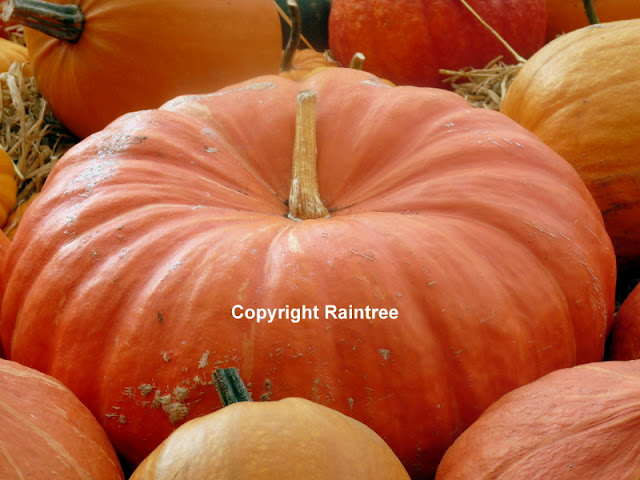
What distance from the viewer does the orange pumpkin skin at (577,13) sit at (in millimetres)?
2986

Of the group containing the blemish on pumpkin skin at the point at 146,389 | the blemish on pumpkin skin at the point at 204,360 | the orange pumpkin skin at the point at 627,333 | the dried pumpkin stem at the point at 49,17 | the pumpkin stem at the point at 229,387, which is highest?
the dried pumpkin stem at the point at 49,17

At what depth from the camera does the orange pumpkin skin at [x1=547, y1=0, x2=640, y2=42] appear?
2.99 metres

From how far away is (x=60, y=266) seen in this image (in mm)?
1395

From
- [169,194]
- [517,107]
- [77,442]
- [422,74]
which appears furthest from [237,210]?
[422,74]

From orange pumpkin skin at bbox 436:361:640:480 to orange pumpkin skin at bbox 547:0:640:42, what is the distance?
2221mm

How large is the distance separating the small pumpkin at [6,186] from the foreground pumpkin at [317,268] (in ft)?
2.89

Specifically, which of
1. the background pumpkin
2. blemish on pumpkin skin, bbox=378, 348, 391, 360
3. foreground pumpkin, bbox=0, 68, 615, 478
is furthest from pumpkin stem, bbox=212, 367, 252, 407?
the background pumpkin

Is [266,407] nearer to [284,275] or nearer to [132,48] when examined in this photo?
[284,275]

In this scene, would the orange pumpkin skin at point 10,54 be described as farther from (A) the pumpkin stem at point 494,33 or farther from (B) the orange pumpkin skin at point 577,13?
(B) the orange pumpkin skin at point 577,13

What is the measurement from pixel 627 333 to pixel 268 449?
983 mm

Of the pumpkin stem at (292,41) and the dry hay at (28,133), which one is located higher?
the pumpkin stem at (292,41)

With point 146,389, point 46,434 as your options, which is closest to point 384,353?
point 146,389

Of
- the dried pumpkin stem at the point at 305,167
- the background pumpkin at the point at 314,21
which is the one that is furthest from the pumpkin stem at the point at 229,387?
the background pumpkin at the point at 314,21

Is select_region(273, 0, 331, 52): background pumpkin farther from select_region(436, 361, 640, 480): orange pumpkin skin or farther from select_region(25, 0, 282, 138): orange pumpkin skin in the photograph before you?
select_region(436, 361, 640, 480): orange pumpkin skin
